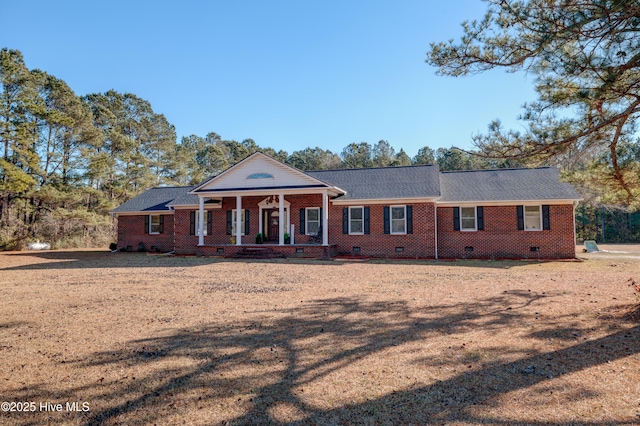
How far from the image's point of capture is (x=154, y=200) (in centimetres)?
2494

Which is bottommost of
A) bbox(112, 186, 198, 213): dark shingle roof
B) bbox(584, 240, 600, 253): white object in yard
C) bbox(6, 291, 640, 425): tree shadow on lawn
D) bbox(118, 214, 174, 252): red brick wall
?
bbox(6, 291, 640, 425): tree shadow on lawn

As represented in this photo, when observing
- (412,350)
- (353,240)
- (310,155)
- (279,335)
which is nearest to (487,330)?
(412,350)

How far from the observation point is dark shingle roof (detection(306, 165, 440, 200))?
18602 mm

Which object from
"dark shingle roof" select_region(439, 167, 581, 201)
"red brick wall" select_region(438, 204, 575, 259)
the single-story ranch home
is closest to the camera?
"red brick wall" select_region(438, 204, 575, 259)

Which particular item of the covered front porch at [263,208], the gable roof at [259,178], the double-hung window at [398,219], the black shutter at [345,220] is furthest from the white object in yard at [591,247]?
the gable roof at [259,178]

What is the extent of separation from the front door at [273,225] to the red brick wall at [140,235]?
697 centimetres

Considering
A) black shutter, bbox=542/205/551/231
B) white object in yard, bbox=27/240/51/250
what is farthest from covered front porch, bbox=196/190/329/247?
white object in yard, bbox=27/240/51/250

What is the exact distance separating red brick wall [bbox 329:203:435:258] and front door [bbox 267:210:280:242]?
326 centimetres

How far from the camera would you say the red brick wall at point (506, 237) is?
17062 millimetres

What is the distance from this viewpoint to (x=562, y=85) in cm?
708

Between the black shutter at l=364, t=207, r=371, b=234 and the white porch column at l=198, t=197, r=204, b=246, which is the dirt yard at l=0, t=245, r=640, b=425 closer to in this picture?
the black shutter at l=364, t=207, r=371, b=234

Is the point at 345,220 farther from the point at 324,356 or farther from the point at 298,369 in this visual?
the point at 298,369

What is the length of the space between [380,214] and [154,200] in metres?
15.6

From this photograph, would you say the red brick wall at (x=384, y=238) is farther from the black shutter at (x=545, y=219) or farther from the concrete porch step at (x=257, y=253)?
the black shutter at (x=545, y=219)
